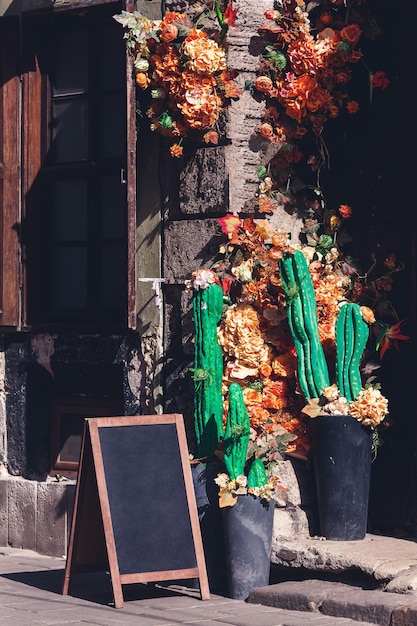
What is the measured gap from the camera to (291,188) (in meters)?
7.68

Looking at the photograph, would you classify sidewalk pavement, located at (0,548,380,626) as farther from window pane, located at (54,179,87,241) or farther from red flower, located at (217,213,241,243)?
window pane, located at (54,179,87,241)

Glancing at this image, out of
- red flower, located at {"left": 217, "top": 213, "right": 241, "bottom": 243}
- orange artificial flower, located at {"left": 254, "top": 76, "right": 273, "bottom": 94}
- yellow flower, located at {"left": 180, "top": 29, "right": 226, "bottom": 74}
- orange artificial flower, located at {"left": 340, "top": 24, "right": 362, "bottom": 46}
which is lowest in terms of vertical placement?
red flower, located at {"left": 217, "top": 213, "right": 241, "bottom": 243}

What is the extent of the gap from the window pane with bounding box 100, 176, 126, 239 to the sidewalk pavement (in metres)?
2.19

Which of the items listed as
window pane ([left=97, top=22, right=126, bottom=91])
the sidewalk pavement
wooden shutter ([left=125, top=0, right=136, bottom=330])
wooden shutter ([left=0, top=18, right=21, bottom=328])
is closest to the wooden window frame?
wooden shutter ([left=0, top=18, right=21, bottom=328])

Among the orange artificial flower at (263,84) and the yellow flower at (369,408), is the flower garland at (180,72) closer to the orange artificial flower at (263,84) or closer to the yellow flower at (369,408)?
the orange artificial flower at (263,84)

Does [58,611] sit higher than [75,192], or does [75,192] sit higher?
[75,192]

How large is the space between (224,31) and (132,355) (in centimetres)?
199

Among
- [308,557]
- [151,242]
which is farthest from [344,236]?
[308,557]

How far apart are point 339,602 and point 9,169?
12.4 feet

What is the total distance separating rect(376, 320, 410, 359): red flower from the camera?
738 cm

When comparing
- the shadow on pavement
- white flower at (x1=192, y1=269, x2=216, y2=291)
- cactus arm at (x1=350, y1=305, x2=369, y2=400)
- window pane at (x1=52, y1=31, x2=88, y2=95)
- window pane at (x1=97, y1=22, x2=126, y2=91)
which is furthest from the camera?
window pane at (x1=52, y1=31, x2=88, y2=95)

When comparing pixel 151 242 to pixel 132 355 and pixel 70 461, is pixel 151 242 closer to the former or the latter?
pixel 132 355

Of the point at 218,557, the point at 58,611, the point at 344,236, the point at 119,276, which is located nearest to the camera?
the point at 58,611

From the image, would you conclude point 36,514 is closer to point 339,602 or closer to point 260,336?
point 260,336
